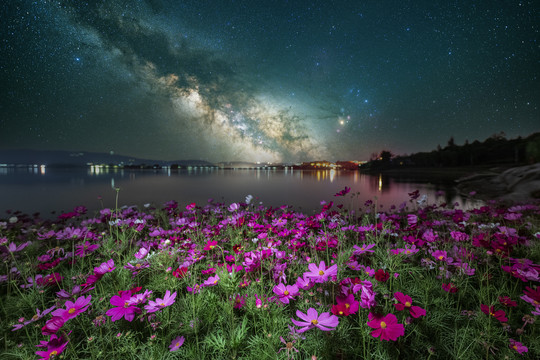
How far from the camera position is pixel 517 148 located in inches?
1831

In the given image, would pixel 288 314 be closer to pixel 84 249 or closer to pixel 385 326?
pixel 385 326

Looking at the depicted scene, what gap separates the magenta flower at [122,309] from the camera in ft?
4.12

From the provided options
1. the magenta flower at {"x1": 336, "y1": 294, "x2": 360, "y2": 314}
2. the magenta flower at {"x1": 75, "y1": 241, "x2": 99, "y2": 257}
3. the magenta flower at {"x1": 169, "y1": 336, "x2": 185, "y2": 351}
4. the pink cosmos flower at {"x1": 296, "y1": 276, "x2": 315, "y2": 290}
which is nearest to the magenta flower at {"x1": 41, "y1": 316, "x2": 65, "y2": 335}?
the magenta flower at {"x1": 169, "y1": 336, "x2": 185, "y2": 351}

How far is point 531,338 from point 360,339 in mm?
996

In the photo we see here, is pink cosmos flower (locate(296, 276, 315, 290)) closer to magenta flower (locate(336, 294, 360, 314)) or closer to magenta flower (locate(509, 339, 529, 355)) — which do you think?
magenta flower (locate(336, 294, 360, 314))

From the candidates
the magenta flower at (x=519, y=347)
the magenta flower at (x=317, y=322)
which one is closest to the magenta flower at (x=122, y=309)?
the magenta flower at (x=317, y=322)

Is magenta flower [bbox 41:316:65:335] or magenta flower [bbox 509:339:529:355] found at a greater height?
magenta flower [bbox 41:316:65:335]

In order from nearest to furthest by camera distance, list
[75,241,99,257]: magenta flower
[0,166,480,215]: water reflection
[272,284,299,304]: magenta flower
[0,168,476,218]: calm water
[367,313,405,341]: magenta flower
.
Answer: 1. [367,313,405,341]: magenta flower
2. [272,284,299,304]: magenta flower
3. [75,241,99,257]: magenta flower
4. [0,168,476,218]: calm water
5. [0,166,480,215]: water reflection

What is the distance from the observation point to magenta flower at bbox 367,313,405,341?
0.98 m

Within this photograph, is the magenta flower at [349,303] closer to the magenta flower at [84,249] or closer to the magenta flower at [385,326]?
the magenta flower at [385,326]

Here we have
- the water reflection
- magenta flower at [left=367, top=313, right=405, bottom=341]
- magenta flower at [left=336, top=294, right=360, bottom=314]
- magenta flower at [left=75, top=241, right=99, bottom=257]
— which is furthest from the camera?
the water reflection

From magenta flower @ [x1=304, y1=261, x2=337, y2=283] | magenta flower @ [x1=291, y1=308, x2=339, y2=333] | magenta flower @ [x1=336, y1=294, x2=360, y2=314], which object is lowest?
magenta flower @ [x1=291, y1=308, x2=339, y2=333]

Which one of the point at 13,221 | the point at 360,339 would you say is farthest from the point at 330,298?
the point at 13,221

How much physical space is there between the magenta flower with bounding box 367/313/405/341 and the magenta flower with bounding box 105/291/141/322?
1266mm
